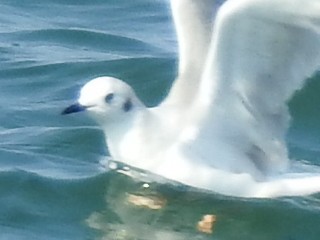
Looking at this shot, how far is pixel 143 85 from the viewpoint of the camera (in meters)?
12.8

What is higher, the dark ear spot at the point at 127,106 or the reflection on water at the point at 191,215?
the dark ear spot at the point at 127,106

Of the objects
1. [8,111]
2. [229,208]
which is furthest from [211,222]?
[8,111]

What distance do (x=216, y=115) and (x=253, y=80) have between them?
333mm

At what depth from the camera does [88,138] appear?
1143 cm

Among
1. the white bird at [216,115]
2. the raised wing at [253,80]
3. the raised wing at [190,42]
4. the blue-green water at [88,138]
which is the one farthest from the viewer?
the raised wing at [190,42]

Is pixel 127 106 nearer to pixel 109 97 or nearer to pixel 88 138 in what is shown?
pixel 109 97

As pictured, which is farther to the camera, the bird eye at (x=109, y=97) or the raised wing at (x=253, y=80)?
the bird eye at (x=109, y=97)

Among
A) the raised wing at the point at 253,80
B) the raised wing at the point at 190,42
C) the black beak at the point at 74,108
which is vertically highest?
the raised wing at the point at 190,42

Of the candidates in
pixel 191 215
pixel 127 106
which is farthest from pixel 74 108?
pixel 191 215

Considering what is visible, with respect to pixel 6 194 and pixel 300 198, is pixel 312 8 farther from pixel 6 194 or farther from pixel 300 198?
pixel 6 194

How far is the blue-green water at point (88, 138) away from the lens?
9.73 metres

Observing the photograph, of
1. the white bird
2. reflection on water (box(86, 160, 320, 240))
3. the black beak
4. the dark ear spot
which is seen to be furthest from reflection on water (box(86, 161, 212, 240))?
the black beak

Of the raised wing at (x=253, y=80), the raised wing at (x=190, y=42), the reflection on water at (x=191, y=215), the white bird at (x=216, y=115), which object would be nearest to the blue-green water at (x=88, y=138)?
the reflection on water at (x=191, y=215)

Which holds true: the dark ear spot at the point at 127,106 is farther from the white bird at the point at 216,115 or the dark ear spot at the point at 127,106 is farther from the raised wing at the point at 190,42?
the raised wing at the point at 190,42
